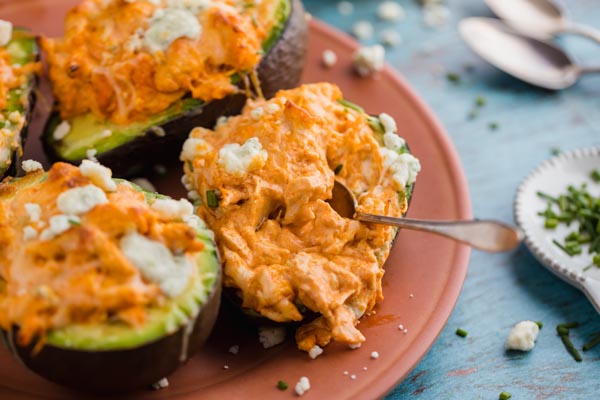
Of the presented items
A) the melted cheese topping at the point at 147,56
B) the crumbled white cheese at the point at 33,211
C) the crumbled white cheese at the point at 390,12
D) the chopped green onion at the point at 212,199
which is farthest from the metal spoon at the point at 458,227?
the crumbled white cheese at the point at 390,12

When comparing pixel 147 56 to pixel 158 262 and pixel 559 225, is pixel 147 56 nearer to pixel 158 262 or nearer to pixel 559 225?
pixel 158 262

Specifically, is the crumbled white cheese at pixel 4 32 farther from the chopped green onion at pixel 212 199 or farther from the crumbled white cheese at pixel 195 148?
the chopped green onion at pixel 212 199

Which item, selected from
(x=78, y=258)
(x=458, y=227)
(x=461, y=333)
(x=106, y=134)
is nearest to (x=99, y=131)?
(x=106, y=134)

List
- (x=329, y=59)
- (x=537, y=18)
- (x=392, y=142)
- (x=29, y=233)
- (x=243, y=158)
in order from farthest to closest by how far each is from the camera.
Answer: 1. (x=537, y=18)
2. (x=329, y=59)
3. (x=392, y=142)
4. (x=243, y=158)
5. (x=29, y=233)

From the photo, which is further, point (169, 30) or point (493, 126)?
point (493, 126)

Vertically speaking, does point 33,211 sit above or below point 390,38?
above

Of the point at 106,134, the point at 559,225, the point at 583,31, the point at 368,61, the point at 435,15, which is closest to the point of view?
the point at 106,134
